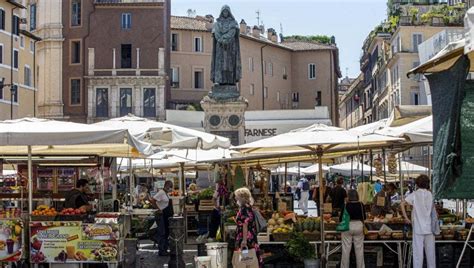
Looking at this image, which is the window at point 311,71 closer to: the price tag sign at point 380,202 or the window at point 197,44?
the window at point 197,44

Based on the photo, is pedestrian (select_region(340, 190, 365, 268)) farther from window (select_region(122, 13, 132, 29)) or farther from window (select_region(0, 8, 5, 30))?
window (select_region(122, 13, 132, 29))

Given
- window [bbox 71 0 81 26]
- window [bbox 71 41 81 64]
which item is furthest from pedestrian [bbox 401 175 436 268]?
window [bbox 71 0 81 26]

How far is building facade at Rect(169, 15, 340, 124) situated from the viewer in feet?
235

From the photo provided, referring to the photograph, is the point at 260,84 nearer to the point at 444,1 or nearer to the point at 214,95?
the point at 444,1

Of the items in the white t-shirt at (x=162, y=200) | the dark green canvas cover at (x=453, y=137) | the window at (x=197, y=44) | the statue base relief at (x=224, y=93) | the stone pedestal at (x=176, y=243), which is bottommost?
the stone pedestal at (x=176, y=243)

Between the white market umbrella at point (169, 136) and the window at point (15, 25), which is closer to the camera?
the white market umbrella at point (169, 136)

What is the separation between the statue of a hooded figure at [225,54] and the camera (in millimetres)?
31000

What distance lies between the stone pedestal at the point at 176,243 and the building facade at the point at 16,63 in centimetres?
3681

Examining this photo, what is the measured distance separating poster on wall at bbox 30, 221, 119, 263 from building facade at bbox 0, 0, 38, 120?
128 ft

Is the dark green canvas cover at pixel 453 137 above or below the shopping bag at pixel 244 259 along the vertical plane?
Answer: above

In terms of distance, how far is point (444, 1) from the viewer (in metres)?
72.7

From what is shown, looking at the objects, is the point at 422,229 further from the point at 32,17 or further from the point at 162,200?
the point at 32,17

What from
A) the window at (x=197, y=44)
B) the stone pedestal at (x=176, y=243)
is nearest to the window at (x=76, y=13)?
the window at (x=197, y=44)

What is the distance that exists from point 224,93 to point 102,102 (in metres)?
34.4
